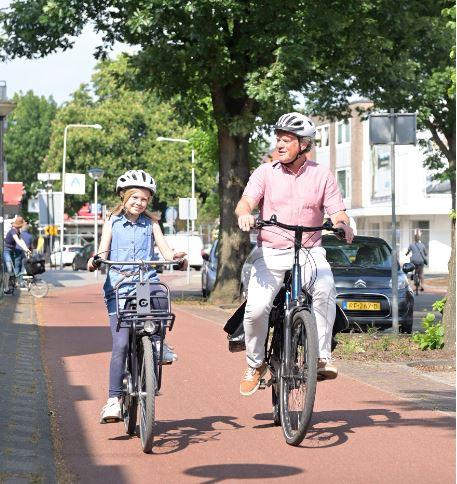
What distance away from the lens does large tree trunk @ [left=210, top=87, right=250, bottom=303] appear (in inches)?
988

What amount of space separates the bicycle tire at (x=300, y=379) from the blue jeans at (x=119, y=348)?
2.70ft

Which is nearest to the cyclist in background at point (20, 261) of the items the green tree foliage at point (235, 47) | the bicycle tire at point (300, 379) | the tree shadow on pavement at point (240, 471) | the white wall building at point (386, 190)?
the green tree foliage at point (235, 47)

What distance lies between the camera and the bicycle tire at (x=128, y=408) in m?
7.49

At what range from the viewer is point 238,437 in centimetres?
762

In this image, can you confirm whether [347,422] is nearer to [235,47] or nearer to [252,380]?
[252,380]

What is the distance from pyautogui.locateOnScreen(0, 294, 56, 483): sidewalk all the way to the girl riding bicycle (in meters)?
0.51

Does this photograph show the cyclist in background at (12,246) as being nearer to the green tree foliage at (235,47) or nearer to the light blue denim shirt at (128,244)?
the green tree foliage at (235,47)

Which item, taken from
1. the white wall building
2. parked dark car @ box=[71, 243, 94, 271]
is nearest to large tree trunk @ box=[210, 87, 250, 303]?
parked dark car @ box=[71, 243, 94, 271]

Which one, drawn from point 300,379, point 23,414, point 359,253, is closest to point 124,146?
point 359,253

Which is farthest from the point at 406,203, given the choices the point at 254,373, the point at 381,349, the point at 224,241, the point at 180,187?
the point at 254,373

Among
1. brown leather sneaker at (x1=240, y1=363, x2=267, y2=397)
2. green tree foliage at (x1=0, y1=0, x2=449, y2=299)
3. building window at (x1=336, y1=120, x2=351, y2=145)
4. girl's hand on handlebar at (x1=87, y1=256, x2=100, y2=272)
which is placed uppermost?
building window at (x1=336, y1=120, x2=351, y2=145)

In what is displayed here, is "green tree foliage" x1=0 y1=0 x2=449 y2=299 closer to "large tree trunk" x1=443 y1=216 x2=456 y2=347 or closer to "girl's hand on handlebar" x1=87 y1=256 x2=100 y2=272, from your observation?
"large tree trunk" x1=443 y1=216 x2=456 y2=347

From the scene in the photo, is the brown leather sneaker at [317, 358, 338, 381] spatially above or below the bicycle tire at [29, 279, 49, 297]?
above

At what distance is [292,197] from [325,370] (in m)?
1.09
